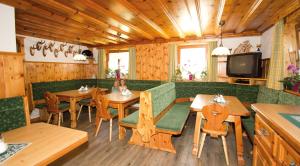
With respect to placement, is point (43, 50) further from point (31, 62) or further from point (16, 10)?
point (16, 10)

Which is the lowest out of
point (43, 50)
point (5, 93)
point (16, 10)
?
point (5, 93)

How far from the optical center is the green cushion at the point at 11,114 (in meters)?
1.73

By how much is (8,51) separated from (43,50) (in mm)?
2833

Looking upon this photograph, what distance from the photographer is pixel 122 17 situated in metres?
3.20

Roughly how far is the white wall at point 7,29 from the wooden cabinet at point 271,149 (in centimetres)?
360

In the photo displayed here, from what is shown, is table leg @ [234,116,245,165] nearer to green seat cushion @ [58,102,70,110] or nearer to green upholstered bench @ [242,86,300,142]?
green upholstered bench @ [242,86,300,142]

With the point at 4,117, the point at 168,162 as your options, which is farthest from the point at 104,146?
the point at 4,117

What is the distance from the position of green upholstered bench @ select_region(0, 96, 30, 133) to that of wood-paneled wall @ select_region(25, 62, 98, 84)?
118 inches

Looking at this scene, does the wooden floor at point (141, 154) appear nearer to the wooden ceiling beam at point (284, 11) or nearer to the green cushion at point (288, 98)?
the green cushion at point (288, 98)

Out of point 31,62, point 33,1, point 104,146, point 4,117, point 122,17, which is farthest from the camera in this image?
point 31,62

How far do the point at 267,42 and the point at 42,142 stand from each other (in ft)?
16.0

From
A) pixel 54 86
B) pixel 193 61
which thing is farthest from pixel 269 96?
pixel 54 86

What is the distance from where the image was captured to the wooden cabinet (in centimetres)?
109

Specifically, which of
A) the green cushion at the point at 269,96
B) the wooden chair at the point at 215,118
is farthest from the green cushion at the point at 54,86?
the green cushion at the point at 269,96
